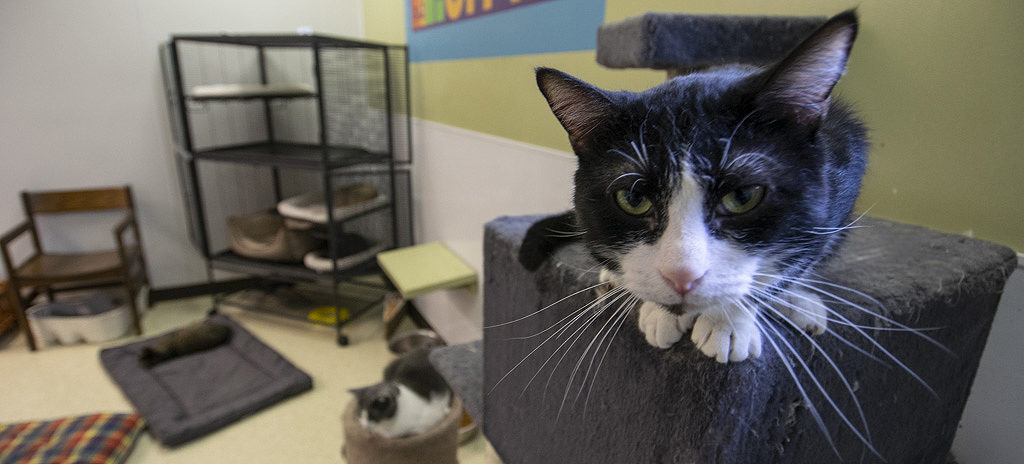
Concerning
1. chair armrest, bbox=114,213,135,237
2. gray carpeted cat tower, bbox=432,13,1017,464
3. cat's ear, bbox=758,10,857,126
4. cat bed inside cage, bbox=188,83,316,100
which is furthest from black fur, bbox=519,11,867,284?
chair armrest, bbox=114,213,135,237

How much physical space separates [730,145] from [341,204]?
2078 mm

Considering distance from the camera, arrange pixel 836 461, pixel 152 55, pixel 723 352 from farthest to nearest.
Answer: pixel 152 55
pixel 836 461
pixel 723 352

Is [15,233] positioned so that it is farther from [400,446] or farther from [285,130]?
[400,446]

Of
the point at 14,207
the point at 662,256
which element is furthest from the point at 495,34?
the point at 14,207

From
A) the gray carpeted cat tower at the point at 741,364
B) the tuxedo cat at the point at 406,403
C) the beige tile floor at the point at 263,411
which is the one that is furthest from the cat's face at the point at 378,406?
the gray carpeted cat tower at the point at 741,364

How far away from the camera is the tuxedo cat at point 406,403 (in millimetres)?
1434

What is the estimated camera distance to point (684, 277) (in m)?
0.43

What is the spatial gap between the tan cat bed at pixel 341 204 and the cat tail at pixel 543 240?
5.66ft

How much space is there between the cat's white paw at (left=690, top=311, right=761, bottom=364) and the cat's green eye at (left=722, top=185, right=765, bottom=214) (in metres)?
0.09

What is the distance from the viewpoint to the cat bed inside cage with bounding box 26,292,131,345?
2.25m

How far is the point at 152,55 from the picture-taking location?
8.25ft

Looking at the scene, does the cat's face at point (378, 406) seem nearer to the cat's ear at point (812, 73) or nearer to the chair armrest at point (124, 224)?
the cat's ear at point (812, 73)

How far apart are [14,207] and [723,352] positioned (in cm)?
325

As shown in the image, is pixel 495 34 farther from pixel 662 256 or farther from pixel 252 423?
pixel 252 423
